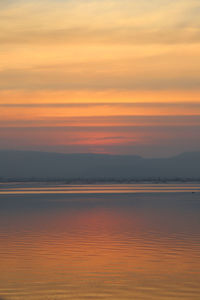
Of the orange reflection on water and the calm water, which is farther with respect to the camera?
the orange reflection on water

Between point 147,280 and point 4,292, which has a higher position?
point 147,280

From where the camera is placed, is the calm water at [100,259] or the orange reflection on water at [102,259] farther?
the orange reflection on water at [102,259]

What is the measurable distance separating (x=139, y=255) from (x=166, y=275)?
3920 millimetres

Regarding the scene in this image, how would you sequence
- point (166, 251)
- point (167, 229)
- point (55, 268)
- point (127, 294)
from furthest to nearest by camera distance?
point (167, 229) < point (166, 251) < point (55, 268) < point (127, 294)

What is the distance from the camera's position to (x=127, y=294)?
1510cm

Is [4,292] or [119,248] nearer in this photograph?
[4,292]

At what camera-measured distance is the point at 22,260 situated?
66.8 ft

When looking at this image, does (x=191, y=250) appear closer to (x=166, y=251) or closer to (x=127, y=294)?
(x=166, y=251)

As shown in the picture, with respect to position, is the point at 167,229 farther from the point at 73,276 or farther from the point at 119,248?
the point at 73,276

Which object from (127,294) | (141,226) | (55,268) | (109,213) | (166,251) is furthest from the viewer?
(109,213)

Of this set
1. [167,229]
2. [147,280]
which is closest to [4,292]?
[147,280]

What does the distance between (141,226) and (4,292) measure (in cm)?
1745

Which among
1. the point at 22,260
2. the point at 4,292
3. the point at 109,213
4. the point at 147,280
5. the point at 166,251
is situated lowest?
the point at 4,292

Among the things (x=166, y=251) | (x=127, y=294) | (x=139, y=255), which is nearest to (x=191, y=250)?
(x=166, y=251)
